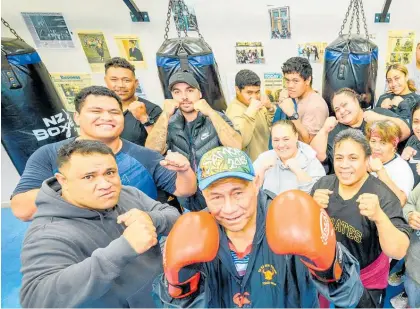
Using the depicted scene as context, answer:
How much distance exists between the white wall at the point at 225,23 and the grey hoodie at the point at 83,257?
240 cm

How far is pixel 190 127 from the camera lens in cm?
206

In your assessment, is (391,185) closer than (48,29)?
Yes

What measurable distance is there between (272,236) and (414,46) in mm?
3183

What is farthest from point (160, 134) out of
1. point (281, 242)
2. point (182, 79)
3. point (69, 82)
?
point (69, 82)

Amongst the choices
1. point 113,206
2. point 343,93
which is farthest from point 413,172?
point 113,206

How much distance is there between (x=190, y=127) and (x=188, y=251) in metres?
1.26

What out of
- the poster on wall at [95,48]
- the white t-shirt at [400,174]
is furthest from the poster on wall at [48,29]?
the white t-shirt at [400,174]

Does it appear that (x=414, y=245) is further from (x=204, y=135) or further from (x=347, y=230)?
(x=204, y=135)

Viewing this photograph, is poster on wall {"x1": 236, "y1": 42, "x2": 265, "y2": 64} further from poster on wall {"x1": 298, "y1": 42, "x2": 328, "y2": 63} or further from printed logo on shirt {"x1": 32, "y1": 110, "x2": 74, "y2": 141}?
printed logo on shirt {"x1": 32, "y1": 110, "x2": 74, "y2": 141}

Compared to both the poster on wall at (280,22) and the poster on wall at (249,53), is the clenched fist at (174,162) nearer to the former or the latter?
the poster on wall at (249,53)

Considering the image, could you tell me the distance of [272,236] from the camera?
926mm

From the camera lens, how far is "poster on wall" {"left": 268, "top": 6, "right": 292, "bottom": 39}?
3000 mm

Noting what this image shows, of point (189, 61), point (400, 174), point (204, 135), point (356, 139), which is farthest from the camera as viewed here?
point (189, 61)

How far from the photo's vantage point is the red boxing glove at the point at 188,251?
0.92 m
